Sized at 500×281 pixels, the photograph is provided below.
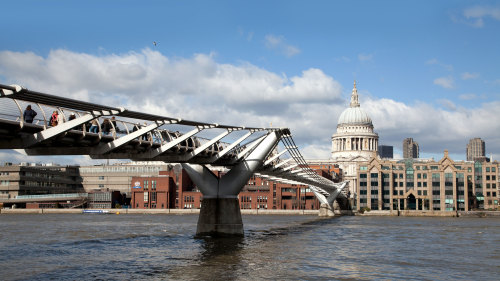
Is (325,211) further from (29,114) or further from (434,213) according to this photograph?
(29,114)

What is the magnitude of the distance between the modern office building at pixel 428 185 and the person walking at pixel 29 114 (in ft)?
444

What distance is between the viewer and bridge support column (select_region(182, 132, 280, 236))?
54.7m

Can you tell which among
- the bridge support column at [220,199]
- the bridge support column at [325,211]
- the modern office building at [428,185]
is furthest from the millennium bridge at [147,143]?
the modern office building at [428,185]

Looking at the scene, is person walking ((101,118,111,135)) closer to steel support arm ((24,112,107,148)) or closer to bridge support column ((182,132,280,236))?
steel support arm ((24,112,107,148))

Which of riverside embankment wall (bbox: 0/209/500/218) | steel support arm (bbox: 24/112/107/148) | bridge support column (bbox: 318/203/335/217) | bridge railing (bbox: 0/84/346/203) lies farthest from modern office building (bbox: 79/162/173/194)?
steel support arm (bbox: 24/112/107/148)

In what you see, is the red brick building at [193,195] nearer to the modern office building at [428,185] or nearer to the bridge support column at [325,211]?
the modern office building at [428,185]

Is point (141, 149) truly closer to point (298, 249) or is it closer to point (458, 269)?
point (298, 249)

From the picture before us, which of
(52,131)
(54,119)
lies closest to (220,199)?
Answer: (54,119)

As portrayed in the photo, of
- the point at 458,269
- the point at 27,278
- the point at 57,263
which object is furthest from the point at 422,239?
the point at 27,278

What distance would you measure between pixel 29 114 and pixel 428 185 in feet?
461

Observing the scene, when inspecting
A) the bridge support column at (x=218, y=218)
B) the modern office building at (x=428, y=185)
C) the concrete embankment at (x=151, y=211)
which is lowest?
the concrete embankment at (x=151, y=211)

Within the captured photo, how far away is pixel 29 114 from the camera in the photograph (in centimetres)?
2836

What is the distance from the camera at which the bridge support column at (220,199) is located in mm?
54719

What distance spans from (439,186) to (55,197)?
330ft
